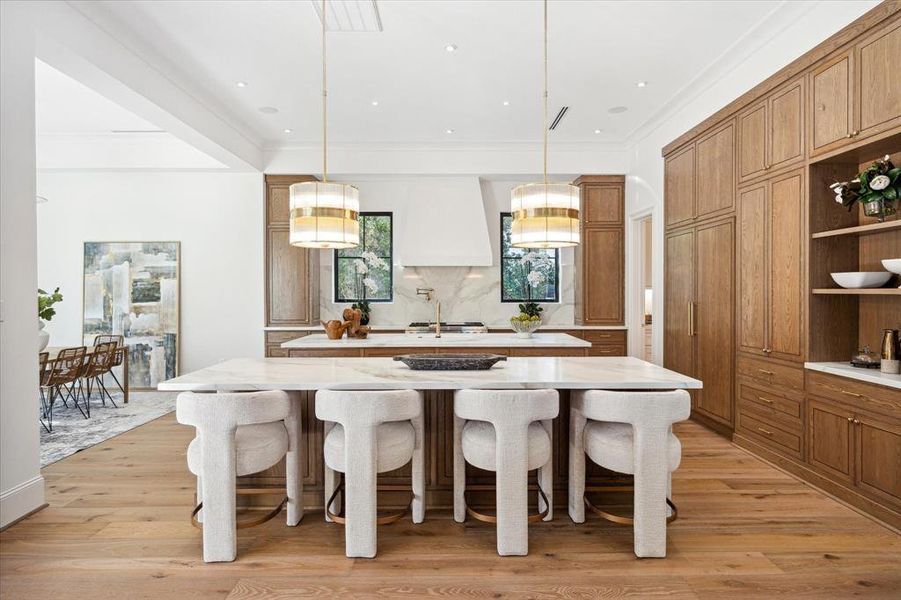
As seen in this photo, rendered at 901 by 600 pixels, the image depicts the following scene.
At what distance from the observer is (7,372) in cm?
275

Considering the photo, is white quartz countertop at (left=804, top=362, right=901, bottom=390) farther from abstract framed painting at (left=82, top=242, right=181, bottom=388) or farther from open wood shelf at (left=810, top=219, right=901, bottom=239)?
abstract framed painting at (left=82, top=242, right=181, bottom=388)

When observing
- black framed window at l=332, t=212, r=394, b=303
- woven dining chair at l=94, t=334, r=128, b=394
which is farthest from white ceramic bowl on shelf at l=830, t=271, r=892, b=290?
woven dining chair at l=94, t=334, r=128, b=394

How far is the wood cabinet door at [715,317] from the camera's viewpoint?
167 inches

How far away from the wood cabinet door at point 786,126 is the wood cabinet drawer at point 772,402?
5.48ft

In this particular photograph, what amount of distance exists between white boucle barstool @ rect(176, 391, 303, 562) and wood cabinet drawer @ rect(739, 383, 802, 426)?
3.33 m

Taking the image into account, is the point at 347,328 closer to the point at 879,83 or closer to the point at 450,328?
the point at 450,328

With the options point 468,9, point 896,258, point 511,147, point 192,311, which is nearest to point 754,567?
point 896,258

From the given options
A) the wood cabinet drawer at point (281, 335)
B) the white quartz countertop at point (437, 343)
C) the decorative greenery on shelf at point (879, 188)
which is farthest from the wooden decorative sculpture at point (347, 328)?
the decorative greenery on shelf at point (879, 188)

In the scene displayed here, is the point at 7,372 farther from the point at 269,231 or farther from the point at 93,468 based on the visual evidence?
the point at 269,231

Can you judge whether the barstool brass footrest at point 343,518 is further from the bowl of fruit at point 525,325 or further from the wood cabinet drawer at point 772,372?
the wood cabinet drawer at point 772,372

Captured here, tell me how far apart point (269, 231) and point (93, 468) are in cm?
358

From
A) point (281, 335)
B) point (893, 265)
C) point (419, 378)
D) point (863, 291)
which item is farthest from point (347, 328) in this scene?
point (893, 265)

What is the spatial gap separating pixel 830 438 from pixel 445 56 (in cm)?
385

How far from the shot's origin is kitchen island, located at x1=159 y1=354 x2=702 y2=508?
2508 mm
